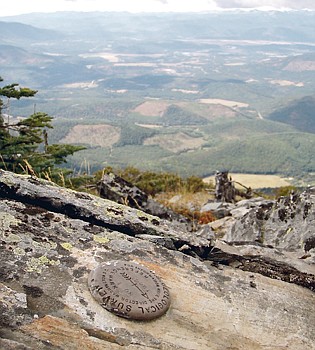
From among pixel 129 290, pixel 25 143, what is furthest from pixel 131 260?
pixel 25 143

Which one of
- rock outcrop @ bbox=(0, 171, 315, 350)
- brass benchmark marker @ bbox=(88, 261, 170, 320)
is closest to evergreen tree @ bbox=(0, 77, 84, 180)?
rock outcrop @ bbox=(0, 171, 315, 350)

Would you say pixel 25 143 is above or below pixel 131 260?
above

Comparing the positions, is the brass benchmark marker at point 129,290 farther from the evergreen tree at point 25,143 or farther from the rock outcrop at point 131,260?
the evergreen tree at point 25,143

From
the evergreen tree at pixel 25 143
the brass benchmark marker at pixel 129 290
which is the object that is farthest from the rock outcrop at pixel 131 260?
the evergreen tree at pixel 25 143

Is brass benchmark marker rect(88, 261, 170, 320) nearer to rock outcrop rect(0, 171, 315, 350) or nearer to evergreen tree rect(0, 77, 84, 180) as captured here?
rock outcrop rect(0, 171, 315, 350)

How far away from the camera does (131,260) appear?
6.61 metres

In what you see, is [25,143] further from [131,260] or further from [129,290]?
[129,290]

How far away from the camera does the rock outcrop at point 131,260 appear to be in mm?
5105

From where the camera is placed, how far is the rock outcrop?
5105 millimetres

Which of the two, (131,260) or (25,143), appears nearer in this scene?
(131,260)

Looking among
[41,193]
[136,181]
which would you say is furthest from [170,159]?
[41,193]

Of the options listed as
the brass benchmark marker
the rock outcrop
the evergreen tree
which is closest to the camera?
the rock outcrop

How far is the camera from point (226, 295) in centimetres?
650

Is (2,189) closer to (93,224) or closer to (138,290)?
(93,224)
